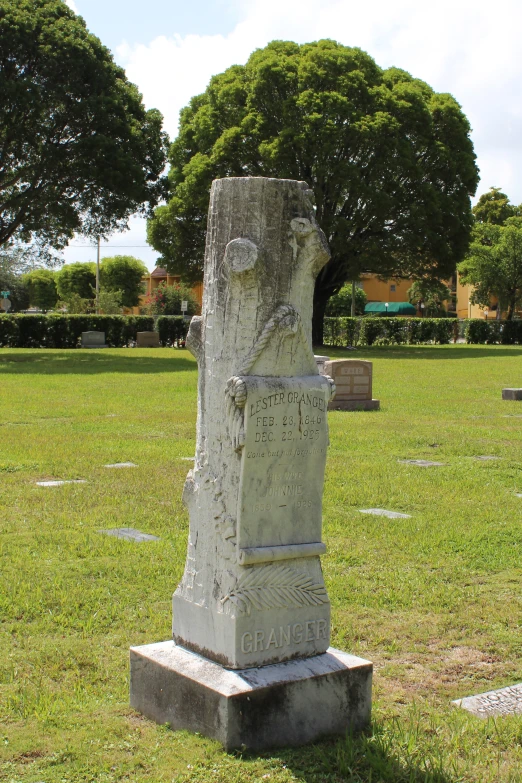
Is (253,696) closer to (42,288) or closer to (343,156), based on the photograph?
(343,156)

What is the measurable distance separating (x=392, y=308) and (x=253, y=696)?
6558cm

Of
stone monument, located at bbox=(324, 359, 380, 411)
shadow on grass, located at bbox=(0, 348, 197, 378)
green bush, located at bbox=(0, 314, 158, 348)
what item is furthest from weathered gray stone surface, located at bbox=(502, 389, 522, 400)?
green bush, located at bbox=(0, 314, 158, 348)

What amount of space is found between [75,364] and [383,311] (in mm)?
44481

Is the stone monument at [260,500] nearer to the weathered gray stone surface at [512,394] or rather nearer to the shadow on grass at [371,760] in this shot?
the shadow on grass at [371,760]

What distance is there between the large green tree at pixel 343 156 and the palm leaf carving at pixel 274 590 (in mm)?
27450

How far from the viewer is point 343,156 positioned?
102ft


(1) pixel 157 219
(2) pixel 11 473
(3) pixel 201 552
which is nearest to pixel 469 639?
(3) pixel 201 552

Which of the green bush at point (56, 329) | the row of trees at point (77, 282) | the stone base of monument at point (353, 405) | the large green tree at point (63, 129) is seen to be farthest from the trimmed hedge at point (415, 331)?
the row of trees at point (77, 282)

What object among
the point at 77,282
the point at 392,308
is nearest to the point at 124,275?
the point at 77,282

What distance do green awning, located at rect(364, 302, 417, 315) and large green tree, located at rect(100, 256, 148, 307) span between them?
64.0 ft

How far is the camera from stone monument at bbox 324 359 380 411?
14.7m

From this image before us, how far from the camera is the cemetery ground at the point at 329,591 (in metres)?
3.35

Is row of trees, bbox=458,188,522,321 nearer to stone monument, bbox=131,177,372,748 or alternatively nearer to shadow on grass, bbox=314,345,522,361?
shadow on grass, bbox=314,345,522,361

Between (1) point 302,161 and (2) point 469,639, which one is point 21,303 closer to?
(1) point 302,161
